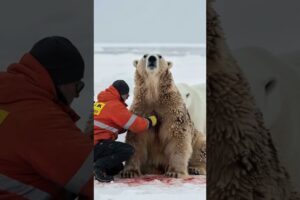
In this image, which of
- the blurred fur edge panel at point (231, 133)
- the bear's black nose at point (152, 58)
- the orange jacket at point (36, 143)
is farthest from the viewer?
the bear's black nose at point (152, 58)

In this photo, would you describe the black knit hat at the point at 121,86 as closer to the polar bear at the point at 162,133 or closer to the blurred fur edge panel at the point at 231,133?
the polar bear at the point at 162,133

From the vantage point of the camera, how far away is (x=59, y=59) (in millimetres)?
803

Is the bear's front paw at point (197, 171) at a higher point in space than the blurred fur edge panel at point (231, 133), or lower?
lower

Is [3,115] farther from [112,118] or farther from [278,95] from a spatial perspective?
[278,95]

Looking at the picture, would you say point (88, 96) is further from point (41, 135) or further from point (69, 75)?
point (41, 135)

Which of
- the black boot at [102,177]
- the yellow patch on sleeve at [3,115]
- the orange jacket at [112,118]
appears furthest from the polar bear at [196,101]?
the yellow patch on sleeve at [3,115]

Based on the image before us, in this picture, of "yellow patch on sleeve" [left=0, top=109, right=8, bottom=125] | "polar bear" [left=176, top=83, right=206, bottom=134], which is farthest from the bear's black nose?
"yellow patch on sleeve" [left=0, top=109, right=8, bottom=125]

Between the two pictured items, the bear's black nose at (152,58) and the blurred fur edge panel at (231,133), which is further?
the bear's black nose at (152,58)

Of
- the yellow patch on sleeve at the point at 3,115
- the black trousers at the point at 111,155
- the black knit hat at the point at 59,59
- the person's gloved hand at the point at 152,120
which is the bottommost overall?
the black trousers at the point at 111,155

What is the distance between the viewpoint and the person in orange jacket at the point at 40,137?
2.33ft

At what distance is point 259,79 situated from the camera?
3.58 feet

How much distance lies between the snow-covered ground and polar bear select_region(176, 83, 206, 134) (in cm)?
2

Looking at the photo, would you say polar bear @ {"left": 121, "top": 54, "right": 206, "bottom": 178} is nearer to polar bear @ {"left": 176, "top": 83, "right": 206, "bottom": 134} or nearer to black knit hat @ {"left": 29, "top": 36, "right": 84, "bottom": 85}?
polar bear @ {"left": 176, "top": 83, "right": 206, "bottom": 134}

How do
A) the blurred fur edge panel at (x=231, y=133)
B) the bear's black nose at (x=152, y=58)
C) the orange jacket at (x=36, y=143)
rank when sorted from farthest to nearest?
the bear's black nose at (x=152, y=58), the blurred fur edge panel at (x=231, y=133), the orange jacket at (x=36, y=143)
